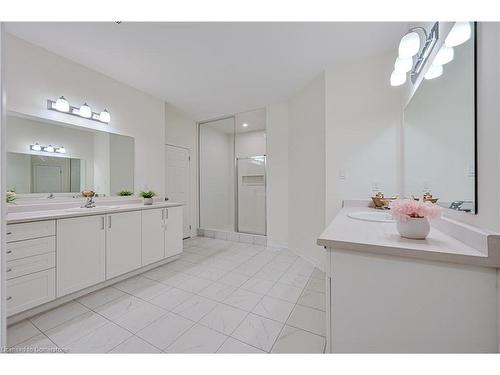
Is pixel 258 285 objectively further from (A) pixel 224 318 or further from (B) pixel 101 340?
(B) pixel 101 340

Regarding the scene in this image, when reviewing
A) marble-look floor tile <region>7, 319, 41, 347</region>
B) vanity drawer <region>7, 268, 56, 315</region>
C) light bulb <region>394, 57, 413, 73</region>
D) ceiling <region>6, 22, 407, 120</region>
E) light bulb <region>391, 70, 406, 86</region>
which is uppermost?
ceiling <region>6, 22, 407, 120</region>

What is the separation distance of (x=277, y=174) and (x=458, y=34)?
2.53 metres

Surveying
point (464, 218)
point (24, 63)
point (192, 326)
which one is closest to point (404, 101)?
point (464, 218)

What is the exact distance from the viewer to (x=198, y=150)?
4246 mm

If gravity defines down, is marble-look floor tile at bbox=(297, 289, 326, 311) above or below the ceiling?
below

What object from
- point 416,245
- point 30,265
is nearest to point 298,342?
point 416,245

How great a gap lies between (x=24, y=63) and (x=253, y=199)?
3.51m

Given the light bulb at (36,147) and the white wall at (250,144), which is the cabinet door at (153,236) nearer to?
the light bulb at (36,147)

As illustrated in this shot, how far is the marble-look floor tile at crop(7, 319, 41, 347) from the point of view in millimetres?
1285

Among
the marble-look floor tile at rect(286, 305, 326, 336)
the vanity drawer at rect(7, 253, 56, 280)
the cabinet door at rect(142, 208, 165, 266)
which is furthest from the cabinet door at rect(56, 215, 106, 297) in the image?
the marble-look floor tile at rect(286, 305, 326, 336)

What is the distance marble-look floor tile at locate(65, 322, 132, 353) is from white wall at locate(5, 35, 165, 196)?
6.05 feet

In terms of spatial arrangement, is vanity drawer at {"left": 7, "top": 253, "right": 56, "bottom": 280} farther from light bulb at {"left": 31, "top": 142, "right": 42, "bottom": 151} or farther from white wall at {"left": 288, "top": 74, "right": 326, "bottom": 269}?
white wall at {"left": 288, "top": 74, "right": 326, "bottom": 269}

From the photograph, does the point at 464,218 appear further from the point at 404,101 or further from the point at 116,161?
the point at 116,161

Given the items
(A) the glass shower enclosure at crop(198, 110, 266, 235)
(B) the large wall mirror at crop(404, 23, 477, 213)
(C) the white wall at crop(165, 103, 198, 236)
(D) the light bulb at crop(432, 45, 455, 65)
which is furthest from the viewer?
(A) the glass shower enclosure at crop(198, 110, 266, 235)
